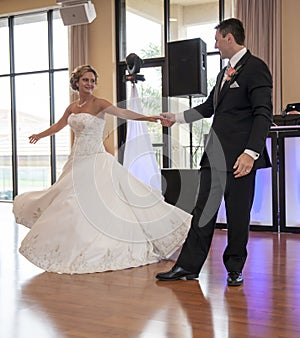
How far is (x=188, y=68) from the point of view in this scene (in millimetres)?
5965

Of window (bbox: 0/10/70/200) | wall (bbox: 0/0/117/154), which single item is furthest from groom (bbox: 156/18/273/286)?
window (bbox: 0/10/70/200)

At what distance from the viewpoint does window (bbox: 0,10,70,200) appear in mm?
9625

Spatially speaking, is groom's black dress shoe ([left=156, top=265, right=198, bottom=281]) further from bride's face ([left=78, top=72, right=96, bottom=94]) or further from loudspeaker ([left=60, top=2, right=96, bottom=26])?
loudspeaker ([left=60, top=2, right=96, bottom=26])

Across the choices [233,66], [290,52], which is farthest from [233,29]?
[290,52]

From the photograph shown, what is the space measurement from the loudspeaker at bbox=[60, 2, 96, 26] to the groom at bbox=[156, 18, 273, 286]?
4860 millimetres

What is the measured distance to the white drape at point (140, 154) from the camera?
5832 millimetres

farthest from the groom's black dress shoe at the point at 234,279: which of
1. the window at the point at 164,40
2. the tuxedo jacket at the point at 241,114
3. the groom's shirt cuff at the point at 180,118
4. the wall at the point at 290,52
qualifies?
the wall at the point at 290,52

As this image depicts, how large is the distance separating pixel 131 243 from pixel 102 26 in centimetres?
600

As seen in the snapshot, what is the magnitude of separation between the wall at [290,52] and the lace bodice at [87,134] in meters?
3.73

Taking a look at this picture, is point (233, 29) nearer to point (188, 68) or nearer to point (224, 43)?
point (224, 43)

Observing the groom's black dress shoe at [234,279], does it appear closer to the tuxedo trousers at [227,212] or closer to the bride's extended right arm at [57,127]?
the tuxedo trousers at [227,212]

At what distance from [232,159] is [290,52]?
15.1 ft

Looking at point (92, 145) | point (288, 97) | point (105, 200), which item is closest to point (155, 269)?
point (105, 200)

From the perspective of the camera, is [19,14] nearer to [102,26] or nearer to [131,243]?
[102,26]
